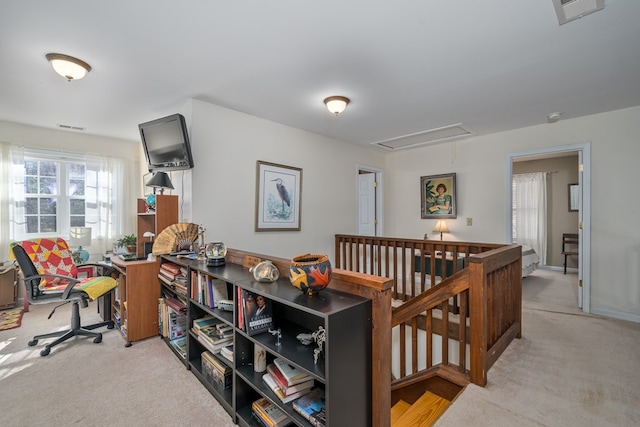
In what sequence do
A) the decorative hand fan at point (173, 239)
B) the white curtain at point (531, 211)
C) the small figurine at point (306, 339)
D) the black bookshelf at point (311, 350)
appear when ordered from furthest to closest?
1. the white curtain at point (531, 211)
2. the decorative hand fan at point (173, 239)
3. the small figurine at point (306, 339)
4. the black bookshelf at point (311, 350)

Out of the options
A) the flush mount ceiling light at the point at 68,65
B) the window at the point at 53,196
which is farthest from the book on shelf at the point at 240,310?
the window at the point at 53,196

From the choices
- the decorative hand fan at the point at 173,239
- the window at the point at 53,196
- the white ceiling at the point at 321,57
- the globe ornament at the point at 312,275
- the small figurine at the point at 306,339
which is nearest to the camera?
the globe ornament at the point at 312,275

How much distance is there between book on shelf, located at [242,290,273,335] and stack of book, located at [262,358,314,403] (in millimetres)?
222

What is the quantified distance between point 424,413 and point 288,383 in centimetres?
112

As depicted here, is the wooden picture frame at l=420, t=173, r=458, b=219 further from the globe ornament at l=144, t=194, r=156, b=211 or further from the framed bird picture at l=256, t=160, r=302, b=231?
the globe ornament at l=144, t=194, r=156, b=211

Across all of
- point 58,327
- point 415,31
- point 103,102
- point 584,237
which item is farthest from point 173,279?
point 584,237

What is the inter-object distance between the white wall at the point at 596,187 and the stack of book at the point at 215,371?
415cm

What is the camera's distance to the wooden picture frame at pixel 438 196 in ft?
15.8

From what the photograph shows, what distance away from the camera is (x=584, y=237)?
362 cm

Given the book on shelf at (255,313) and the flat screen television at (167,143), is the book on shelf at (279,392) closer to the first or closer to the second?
the book on shelf at (255,313)

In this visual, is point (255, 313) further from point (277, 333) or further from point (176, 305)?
point (176, 305)

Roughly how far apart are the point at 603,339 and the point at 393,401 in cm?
213

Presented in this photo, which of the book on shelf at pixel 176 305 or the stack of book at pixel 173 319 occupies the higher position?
the book on shelf at pixel 176 305

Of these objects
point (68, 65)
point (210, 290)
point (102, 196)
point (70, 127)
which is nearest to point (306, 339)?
point (210, 290)
